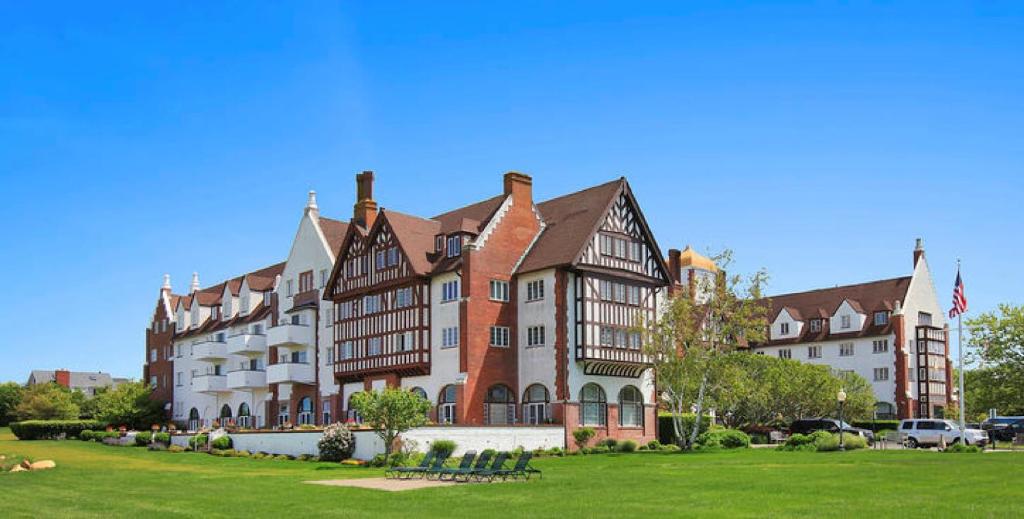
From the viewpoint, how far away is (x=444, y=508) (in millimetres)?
22609

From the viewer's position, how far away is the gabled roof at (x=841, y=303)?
269 feet

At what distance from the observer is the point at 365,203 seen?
2459 inches

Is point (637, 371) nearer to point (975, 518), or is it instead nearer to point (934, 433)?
point (934, 433)

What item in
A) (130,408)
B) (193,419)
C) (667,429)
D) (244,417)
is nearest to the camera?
(667,429)

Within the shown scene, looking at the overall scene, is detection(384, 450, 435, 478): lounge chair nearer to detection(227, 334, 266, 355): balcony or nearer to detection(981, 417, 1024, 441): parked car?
detection(981, 417, 1024, 441): parked car

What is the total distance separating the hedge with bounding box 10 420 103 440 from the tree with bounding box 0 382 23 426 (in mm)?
40944

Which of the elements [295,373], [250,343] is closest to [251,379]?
[250,343]

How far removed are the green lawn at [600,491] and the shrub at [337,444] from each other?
5.09 meters

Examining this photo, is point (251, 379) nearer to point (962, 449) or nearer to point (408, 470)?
point (408, 470)

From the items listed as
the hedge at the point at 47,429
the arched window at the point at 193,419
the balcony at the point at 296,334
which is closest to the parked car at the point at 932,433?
the balcony at the point at 296,334

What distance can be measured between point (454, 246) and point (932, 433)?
25887 millimetres

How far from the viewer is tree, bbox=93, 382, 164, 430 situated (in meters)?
77.2

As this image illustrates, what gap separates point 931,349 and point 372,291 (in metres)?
46.2

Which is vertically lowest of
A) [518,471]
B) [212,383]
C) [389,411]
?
[518,471]
